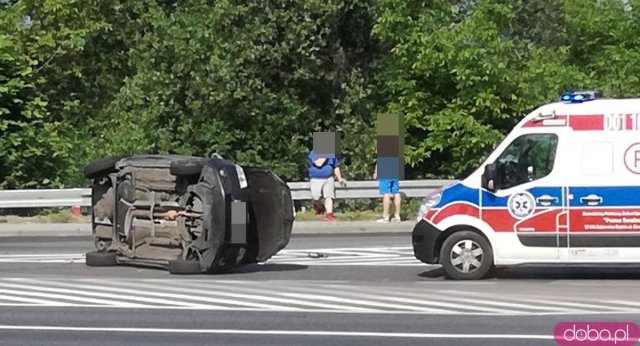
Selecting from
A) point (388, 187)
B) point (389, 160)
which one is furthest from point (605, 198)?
point (389, 160)

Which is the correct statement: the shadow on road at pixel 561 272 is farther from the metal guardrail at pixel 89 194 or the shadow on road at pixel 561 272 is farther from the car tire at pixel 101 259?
the metal guardrail at pixel 89 194

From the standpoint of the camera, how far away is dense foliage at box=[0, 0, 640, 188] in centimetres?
2964

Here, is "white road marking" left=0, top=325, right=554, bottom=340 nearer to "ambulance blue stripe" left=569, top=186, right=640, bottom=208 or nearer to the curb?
"ambulance blue stripe" left=569, top=186, right=640, bottom=208

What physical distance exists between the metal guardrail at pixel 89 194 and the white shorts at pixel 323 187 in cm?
113

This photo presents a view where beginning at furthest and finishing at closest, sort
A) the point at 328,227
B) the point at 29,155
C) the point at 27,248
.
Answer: the point at 29,155 → the point at 328,227 → the point at 27,248

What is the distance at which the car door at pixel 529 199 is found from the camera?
1402 centimetres

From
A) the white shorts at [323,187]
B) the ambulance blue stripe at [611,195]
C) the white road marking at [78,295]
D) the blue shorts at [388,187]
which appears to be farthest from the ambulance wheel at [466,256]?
the white shorts at [323,187]

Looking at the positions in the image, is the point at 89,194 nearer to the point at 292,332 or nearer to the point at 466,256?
the point at 466,256

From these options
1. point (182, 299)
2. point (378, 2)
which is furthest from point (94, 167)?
point (378, 2)

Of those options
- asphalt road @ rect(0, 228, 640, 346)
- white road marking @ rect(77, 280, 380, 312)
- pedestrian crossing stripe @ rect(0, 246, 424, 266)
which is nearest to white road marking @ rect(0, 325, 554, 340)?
asphalt road @ rect(0, 228, 640, 346)

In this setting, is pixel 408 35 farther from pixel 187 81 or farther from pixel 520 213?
pixel 520 213

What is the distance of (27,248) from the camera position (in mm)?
20156

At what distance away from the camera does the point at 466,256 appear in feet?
47.0

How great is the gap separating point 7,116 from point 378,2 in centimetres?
955
